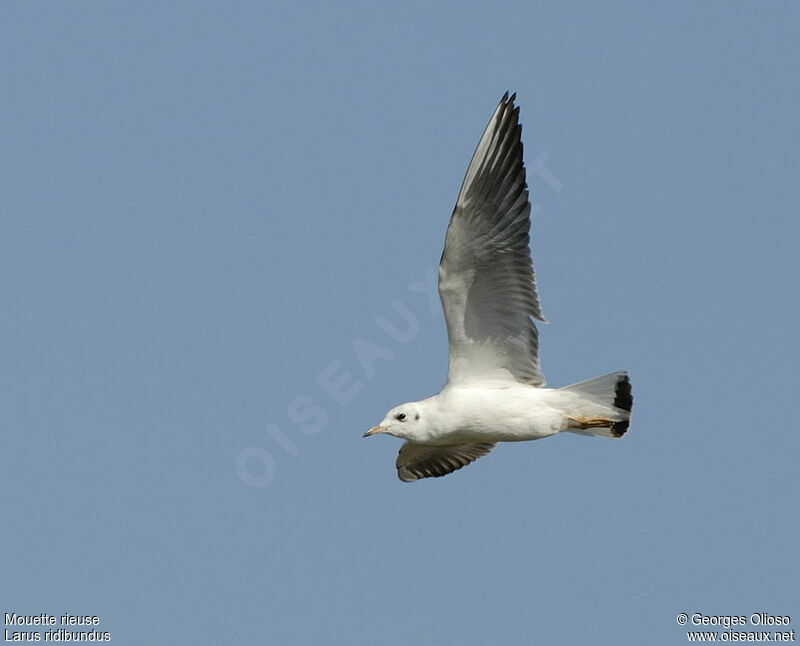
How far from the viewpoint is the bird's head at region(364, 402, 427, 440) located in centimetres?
1529

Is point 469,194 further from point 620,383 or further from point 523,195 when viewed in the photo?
point 620,383

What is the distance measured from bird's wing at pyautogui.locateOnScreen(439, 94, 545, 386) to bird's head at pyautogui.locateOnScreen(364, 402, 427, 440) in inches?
20.0

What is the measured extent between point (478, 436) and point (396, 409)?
0.87m

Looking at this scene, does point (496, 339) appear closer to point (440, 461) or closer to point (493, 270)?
point (493, 270)

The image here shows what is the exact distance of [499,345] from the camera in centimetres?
1538

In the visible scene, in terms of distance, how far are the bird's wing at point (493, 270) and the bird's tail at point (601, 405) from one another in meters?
0.51

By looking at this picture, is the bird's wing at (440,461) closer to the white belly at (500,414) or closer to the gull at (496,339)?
the gull at (496,339)

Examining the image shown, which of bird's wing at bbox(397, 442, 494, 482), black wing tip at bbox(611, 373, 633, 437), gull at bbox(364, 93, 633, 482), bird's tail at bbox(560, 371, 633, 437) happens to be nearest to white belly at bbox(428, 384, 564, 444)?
gull at bbox(364, 93, 633, 482)

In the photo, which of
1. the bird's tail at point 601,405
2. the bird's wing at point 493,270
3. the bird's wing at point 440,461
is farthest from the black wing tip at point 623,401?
the bird's wing at point 440,461

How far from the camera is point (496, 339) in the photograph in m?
15.3

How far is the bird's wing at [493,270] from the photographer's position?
14.8 meters

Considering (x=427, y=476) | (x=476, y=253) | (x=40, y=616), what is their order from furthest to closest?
(x=427, y=476)
(x=40, y=616)
(x=476, y=253)

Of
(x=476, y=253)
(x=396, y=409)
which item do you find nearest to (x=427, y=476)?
(x=396, y=409)

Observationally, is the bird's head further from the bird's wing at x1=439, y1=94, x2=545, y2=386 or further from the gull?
the bird's wing at x1=439, y1=94, x2=545, y2=386
